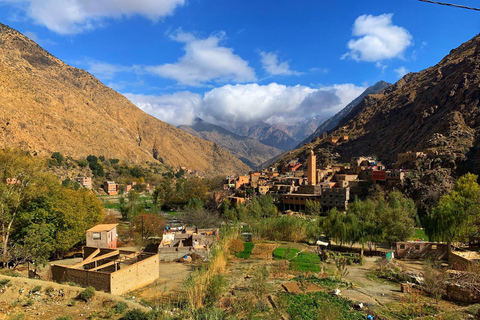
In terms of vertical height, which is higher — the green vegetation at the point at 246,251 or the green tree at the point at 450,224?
the green tree at the point at 450,224

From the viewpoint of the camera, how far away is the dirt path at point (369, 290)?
52.0 feet

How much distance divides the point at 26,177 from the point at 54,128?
80.7m

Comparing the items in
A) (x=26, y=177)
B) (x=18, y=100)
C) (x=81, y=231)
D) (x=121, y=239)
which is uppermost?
(x=18, y=100)

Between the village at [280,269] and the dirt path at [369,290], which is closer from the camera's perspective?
the village at [280,269]

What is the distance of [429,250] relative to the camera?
24953 millimetres

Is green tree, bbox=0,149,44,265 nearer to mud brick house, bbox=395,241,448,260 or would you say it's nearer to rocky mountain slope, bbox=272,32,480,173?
mud brick house, bbox=395,241,448,260

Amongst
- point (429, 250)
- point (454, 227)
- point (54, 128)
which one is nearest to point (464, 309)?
point (429, 250)

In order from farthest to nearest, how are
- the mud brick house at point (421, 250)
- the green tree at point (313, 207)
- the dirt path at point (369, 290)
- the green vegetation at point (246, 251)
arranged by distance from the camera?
1. the green tree at point (313, 207)
2. the green vegetation at point (246, 251)
3. the mud brick house at point (421, 250)
4. the dirt path at point (369, 290)

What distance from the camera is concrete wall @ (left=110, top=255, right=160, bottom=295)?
16438mm

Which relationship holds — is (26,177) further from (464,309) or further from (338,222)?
(464,309)

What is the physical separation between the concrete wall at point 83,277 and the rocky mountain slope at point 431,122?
55414 mm

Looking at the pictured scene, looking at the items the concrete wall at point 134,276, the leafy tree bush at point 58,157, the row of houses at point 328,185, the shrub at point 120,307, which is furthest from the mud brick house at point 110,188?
the shrub at point 120,307

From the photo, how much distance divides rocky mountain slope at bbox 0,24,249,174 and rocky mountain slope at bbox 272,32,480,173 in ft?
236

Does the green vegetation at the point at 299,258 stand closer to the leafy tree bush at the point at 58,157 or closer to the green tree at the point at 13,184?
the green tree at the point at 13,184
